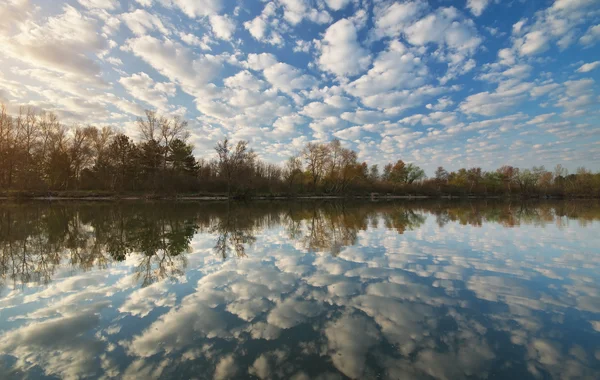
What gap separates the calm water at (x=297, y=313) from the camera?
3279 millimetres

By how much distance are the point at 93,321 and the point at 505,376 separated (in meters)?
5.36

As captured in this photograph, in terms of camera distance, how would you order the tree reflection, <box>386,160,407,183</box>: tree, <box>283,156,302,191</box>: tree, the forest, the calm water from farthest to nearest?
<box>386,160,407,183</box>: tree, <box>283,156,302,191</box>: tree, the forest, the tree reflection, the calm water

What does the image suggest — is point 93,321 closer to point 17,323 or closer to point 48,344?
point 48,344

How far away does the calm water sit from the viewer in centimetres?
328

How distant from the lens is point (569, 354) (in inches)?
140

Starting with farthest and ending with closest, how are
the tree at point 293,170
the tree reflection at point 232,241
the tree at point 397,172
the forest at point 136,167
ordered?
the tree at point 397,172
the tree at point 293,170
the forest at point 136,167
the tree reflection at point 232,241

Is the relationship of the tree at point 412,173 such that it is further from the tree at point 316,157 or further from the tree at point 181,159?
the tree at point 181,159

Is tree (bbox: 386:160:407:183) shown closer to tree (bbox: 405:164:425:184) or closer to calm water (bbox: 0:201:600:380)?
tree (bbox: 405:164:425:184)

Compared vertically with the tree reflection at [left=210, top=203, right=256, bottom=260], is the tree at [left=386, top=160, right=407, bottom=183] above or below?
above

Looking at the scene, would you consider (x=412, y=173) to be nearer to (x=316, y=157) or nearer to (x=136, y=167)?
(x=316, y=157)

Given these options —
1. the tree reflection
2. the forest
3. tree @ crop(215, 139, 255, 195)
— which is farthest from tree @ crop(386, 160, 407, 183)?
the tree reflection

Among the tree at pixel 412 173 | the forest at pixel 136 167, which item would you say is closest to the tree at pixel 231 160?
the forest at pixel 136 167

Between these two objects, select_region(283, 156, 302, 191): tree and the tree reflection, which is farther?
select_region(283, 156, 302, 191): tree

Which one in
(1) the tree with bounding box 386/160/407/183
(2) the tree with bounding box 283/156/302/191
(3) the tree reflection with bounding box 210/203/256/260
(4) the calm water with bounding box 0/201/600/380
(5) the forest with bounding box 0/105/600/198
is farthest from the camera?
(1) the tree with bounding box 386/160/407/183
